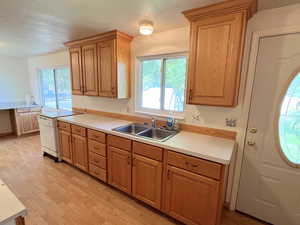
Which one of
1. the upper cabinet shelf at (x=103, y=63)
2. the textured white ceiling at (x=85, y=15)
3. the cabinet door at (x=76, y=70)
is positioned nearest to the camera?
the textured white ceiling at (x=85, y=15)

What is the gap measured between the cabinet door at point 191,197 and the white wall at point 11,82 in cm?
518

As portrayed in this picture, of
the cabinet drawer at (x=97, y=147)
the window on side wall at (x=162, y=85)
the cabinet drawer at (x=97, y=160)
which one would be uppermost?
the window on side wall at (x=162, y=85)

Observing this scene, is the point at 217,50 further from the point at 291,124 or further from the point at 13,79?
the point at 13,79

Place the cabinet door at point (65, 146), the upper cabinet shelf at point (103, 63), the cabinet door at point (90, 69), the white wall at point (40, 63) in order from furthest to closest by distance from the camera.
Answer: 1. the white wall at point (40, 63)
2. the cabinet door at point (65, 146)
3. the cabinet door at point (90, 69)
4. the upper cabinet shelf at point (103, 63)

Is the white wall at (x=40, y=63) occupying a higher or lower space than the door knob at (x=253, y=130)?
higher

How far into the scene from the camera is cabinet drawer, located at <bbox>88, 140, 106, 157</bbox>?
2.26m

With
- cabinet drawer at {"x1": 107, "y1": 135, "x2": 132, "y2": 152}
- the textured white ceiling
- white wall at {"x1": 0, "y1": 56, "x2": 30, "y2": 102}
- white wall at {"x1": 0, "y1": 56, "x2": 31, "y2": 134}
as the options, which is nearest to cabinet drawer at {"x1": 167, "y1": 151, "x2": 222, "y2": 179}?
cabinet drawer at {"x1": 107, "y1": 135, "x2": 132, "y2": 152}

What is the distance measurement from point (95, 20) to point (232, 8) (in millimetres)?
1527

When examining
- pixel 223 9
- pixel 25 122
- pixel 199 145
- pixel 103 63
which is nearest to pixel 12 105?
pixel 25 122

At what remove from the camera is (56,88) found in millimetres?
4293

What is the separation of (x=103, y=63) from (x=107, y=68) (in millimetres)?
122

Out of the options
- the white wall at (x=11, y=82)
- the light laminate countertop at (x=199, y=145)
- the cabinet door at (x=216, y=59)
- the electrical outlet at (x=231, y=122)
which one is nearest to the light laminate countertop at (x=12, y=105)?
the white wall at (x=11, y=82)

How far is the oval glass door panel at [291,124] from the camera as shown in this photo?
1.53 m

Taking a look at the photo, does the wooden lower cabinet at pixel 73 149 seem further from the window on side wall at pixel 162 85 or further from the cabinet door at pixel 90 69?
the window on side wall at pixel 162 85
